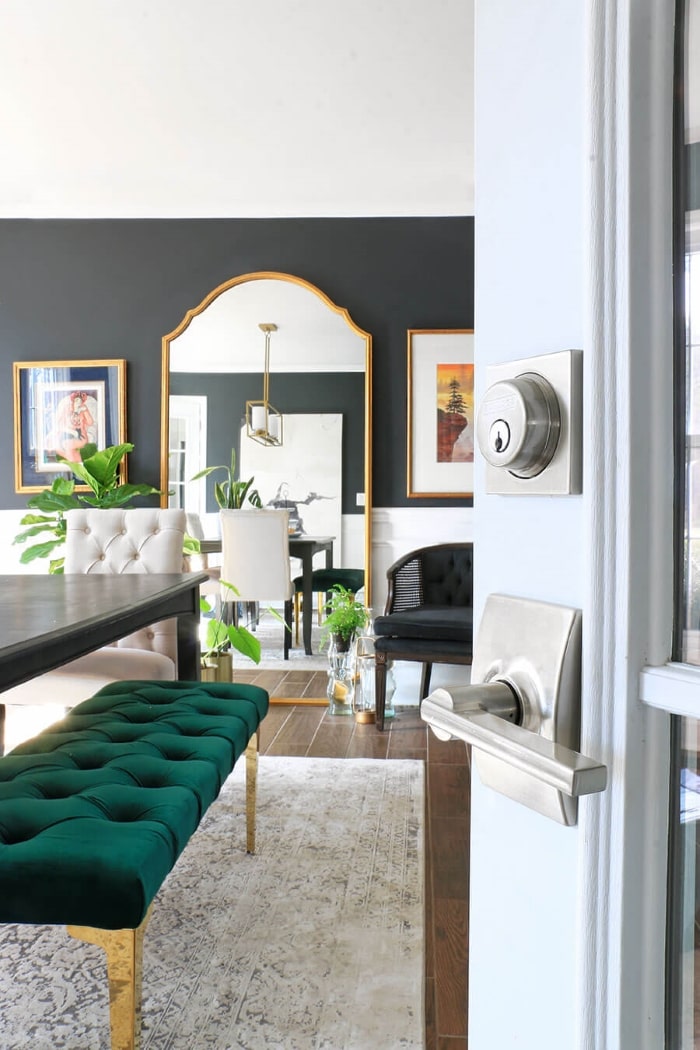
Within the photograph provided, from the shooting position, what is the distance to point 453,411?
4219 mm

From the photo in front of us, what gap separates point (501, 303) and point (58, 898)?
111 centimetres

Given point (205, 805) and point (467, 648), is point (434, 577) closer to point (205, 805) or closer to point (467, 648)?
point (467, 648)

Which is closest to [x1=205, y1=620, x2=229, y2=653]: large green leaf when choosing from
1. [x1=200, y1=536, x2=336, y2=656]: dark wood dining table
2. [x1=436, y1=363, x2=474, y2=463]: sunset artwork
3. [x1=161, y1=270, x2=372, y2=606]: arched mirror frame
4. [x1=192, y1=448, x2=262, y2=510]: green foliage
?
[x1=200, y1=536, x2=336, y2=656]: dark wood dining table

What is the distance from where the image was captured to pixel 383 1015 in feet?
5.12

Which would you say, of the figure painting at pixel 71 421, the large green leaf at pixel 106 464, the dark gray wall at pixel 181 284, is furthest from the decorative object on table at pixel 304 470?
the figure painting at pixel 71 421

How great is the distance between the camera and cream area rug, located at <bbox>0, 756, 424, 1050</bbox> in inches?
59.6

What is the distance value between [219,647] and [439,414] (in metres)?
1.73

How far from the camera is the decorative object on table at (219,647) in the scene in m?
3.43

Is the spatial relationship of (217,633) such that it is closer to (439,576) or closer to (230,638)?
(230,638)

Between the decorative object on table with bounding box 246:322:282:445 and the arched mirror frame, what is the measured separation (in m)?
0.29

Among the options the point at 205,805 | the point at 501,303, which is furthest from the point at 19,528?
the point at 501,303

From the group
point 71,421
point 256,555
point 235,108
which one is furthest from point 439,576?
point 235,108

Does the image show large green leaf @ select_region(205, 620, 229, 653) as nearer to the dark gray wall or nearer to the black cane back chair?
the black cane back chair

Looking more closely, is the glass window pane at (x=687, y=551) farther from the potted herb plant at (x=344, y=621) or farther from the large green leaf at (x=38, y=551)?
the large green leaf at (x=38, y=551)
